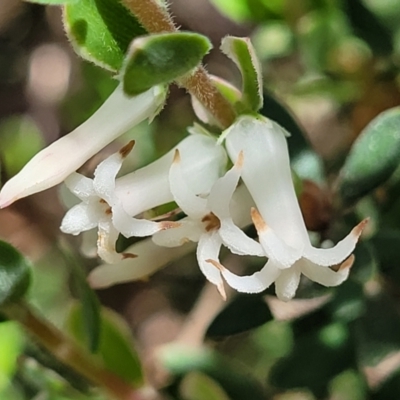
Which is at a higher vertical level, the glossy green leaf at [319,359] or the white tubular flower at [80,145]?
the white tubular flower at [80,145]

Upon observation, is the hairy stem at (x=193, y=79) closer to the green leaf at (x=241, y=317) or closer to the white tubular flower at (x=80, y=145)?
the white tubular flower at (x=80, y=145)

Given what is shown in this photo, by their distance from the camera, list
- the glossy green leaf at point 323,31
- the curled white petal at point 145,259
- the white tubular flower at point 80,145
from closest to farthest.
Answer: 1. the white tubular flower at point 80,145
2. the curled white petal at point 145,259
3. the glossy green leaf at point 323,31

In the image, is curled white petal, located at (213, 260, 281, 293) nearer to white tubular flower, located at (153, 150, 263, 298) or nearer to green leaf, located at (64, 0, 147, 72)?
white tubular flower, located at (153, 150, 263, 298)

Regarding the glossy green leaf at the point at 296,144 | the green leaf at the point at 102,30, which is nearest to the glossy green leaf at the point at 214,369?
the glossy green leaf at the point at 296,144

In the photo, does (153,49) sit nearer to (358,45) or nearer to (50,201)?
(358,45)

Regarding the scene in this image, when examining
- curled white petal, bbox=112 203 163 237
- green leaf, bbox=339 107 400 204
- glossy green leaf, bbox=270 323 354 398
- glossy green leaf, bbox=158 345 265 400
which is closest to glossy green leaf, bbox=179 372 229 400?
glossy green leaf, bbox=158 345 265 400

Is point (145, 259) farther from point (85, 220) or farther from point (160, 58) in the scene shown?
point (160, 58)

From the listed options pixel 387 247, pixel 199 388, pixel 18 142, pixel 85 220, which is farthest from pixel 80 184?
pixel 18 142
